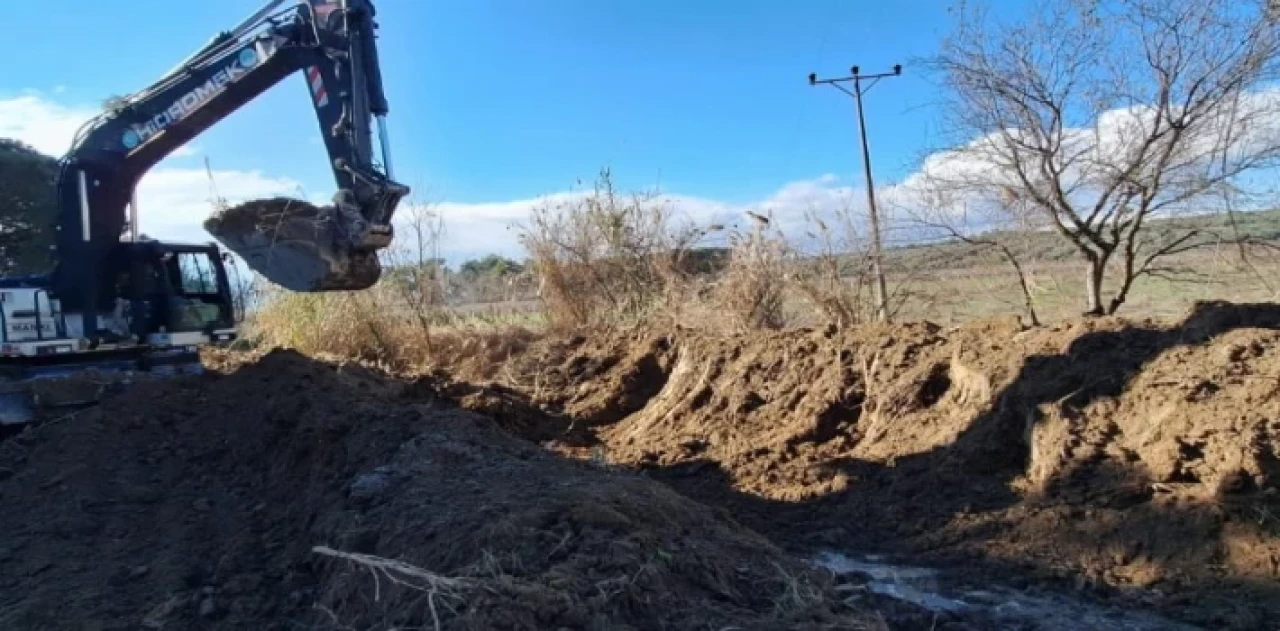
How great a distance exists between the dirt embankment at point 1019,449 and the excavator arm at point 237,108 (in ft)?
11.2

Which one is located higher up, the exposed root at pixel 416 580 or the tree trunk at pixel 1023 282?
the tree trunk at pixel 1023 282

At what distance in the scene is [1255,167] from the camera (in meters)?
8.77

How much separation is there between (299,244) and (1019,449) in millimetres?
6771

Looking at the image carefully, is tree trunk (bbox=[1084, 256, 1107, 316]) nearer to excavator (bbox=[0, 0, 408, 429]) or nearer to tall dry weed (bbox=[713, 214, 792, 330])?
tall dry weed (bbox=[713, 214, 792, 330])

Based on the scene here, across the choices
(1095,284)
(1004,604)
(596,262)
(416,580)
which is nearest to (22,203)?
(596,262)

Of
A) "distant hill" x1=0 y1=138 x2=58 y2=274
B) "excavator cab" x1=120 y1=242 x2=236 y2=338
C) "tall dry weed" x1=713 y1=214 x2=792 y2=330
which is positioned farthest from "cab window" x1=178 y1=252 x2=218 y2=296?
"distant hill" x1=0 y1=138 x2=58 y2=274

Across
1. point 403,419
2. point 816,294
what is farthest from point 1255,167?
point 403,419

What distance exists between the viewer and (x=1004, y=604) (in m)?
5.19

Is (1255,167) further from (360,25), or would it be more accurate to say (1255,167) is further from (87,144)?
(87,144)

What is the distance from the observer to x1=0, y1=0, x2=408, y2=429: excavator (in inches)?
365

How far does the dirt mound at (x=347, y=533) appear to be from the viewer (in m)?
3.76

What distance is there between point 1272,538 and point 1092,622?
48.0 inches

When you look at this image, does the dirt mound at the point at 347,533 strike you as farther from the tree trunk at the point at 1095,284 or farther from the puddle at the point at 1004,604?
the tree trunk at the point at 1095,284

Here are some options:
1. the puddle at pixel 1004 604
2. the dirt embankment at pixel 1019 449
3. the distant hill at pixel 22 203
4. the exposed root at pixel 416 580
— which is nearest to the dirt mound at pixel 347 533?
the exposed root at pixel 416 580
